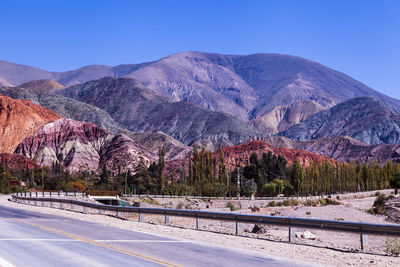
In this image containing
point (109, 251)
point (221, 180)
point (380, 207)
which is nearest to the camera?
point (109, 251)

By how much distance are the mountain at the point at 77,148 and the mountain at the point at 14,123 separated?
221 inches

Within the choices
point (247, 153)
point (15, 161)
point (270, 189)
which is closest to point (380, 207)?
point (270, 189)

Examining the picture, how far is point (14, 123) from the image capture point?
621ft

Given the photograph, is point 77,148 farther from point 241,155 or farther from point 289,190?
point 289,190

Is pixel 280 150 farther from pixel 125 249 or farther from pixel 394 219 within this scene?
pixel 125 249

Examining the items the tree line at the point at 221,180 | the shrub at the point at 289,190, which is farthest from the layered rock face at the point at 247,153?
the shrub at the point at 289,190

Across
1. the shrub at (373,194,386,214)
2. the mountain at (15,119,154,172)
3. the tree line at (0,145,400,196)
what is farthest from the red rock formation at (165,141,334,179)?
the shrub at (373,194,386,214)

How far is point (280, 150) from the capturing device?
195m

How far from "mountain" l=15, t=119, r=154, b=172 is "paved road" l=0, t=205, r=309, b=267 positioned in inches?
6016

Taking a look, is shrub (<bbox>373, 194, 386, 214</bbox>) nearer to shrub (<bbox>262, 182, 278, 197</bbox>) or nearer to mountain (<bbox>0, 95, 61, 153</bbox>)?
shrub (<bbox>262, 182, 278, 197</bbox>)

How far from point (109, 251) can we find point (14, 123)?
18900 centimetres

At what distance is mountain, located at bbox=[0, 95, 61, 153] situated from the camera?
7347 inches

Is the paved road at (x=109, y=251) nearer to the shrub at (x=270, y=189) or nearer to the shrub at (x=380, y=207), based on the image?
the shrub at (x=380, y=207)

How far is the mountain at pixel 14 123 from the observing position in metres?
187
